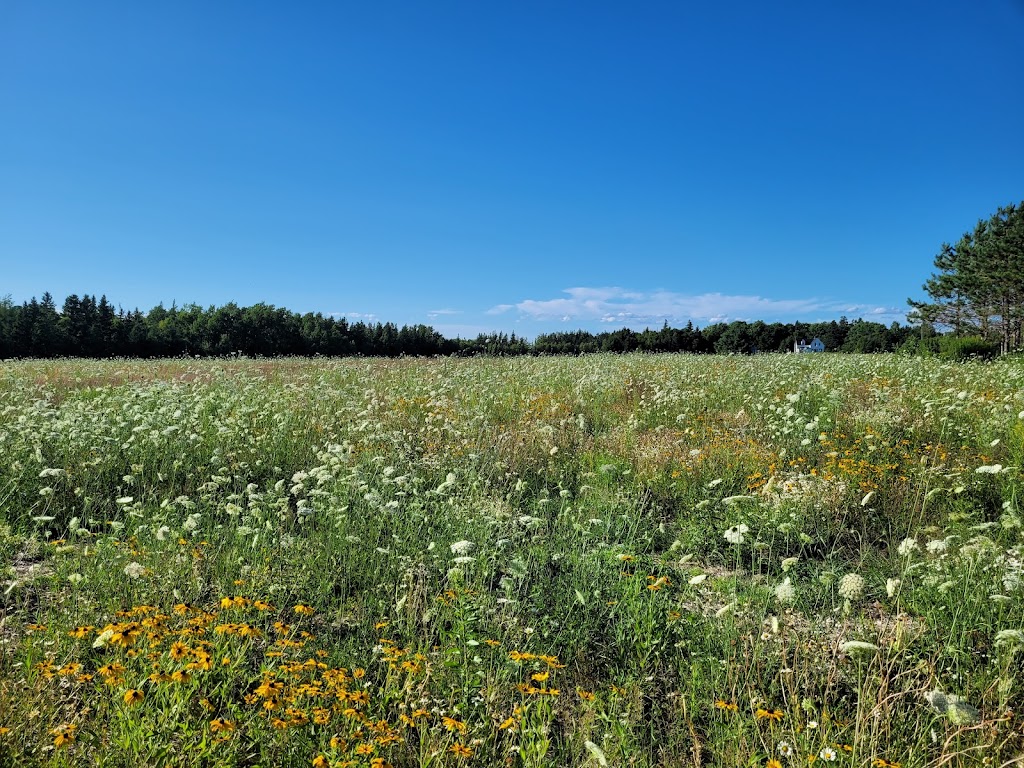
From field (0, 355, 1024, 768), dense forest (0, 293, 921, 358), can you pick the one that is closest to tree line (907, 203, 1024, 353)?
dense forest (0, 293, 921, 358)

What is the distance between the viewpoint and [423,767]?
214 cm

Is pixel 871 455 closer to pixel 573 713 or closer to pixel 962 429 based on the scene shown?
pixel 962 429

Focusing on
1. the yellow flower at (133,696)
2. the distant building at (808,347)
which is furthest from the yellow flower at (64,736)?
the distant building at (808,347)

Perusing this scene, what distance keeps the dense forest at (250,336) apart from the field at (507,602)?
102 ft

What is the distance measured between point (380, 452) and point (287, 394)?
3.61 m

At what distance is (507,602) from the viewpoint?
3057 millimetres

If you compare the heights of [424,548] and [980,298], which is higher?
[980,298]

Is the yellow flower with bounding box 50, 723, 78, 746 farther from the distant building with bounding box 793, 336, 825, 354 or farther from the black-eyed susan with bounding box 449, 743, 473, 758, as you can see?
the distant building with bounding box 793, 336, 825, 354

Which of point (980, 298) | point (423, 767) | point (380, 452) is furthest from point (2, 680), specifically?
point (980, 298)

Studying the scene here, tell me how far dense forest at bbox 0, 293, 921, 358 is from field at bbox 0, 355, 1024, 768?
3118 centimetres

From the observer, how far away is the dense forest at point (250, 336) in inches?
1812

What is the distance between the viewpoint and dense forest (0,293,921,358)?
151 ft

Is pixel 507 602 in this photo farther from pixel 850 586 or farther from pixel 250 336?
pixel 250 336

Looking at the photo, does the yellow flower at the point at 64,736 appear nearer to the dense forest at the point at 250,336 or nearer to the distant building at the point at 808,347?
the dense forest at the point at 250,336
